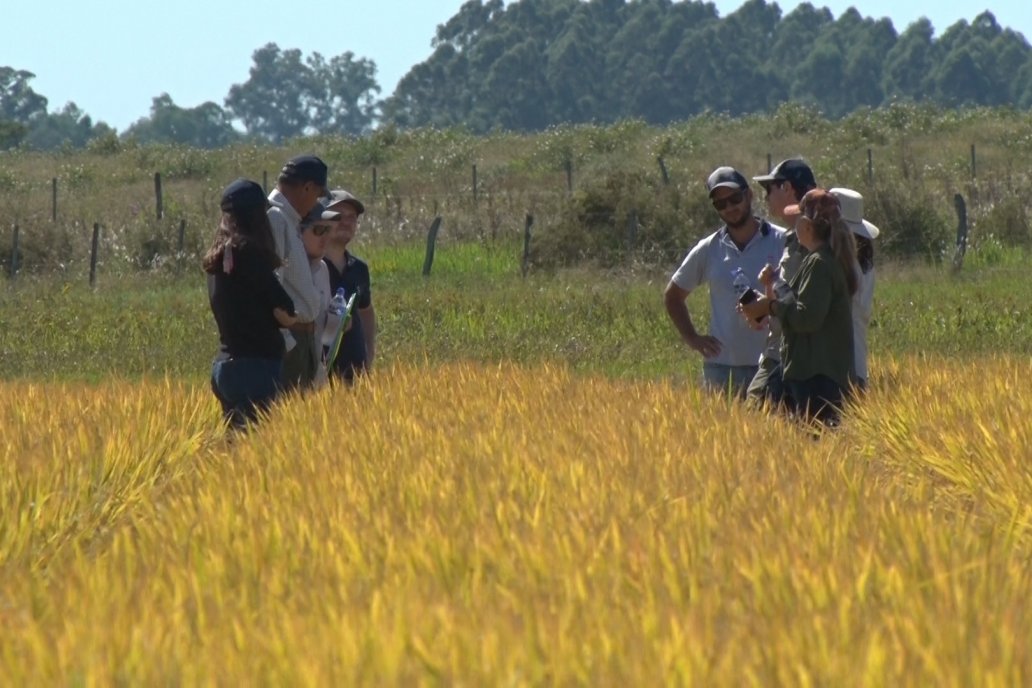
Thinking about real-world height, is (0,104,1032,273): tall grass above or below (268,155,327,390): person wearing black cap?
Result: below

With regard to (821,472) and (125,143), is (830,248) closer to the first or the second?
(821,472)

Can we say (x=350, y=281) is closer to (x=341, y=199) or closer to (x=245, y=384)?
(x=341, y=199)

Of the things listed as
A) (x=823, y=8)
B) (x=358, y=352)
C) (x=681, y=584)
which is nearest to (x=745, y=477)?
(x=681, y=584)

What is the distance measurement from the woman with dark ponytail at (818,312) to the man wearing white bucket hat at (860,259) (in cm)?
14

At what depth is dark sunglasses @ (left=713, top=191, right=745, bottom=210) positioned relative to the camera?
7.58m

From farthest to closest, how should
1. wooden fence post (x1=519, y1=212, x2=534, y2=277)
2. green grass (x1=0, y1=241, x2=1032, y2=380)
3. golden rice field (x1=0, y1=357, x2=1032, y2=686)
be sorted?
1. wooden fence post (x1=519, y1=212, x2=534, y2=277)
2. green grass (x1=0, y1=241, x2=1032, y2=380)
3. golden rice field (x1=0, y1=357, x2=1032, y2=686)

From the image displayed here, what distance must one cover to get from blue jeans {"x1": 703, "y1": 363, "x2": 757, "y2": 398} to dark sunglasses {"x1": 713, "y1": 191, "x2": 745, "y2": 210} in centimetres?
75

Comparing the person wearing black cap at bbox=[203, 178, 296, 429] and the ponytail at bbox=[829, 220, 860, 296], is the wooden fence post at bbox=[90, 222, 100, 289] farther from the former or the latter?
the ponytail at bbox=[829, 220, 860, 296]

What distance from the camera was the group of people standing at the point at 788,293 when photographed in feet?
22.9

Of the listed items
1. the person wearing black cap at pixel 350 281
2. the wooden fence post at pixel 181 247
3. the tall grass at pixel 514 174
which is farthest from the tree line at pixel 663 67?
the person wearing black cap at pixel 350 281

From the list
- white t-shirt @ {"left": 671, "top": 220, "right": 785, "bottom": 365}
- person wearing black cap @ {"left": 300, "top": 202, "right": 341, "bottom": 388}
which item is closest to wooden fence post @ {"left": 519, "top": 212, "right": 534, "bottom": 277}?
white t-shirt @ {"left": 671, "top": 220, "right": 785, "bottom": 365}

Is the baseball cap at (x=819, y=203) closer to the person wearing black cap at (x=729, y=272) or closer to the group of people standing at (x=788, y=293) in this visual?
the group of people standing at (x=788, y=293)

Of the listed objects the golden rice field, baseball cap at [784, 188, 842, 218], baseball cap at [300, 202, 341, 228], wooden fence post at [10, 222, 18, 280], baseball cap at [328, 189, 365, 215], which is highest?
baseball cap at [784, 188, 842, 218]

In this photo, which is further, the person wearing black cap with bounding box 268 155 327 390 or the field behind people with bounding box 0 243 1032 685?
the person wearing black cap with bounding box 268 155 327 390
